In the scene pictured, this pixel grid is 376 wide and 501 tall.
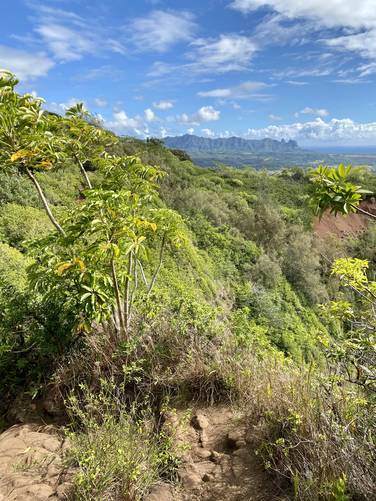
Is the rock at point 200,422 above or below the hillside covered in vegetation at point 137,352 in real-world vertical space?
below

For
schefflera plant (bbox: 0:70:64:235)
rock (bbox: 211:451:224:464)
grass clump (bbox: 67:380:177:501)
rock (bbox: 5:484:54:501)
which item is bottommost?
rock (bbox: 211:451:224:464)

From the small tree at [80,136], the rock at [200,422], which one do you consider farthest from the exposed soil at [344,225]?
the rock at [200,422]

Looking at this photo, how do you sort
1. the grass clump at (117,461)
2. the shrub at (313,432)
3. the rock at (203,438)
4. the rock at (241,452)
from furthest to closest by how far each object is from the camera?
the rock at (203,438), the rock at (241,452), the grass clump at (117,461), the shrub at (313,432)

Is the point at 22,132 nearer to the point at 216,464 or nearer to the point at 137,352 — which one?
the point at 137,352

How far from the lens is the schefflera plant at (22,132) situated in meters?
2.69

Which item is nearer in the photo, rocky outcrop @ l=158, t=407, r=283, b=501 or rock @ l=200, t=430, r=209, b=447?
rocky outcrop @ l=158, t=407, r=283, b=501

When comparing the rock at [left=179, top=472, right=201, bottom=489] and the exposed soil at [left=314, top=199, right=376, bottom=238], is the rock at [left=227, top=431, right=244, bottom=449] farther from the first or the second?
the exposed soil at [left=314, top=199, right=376, bottom=238]

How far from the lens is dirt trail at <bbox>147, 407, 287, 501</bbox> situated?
7.34 feet

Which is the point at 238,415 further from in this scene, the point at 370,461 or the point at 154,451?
the point at 370,461

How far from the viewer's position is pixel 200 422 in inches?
115

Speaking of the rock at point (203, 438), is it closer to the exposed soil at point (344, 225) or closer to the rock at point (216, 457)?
the rock at point (216, 457)

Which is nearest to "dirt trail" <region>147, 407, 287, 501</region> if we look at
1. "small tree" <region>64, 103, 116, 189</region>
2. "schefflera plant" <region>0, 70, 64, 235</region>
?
"schefflera plant" <region>0, 70, 64, 235</region>

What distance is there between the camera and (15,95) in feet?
8.88

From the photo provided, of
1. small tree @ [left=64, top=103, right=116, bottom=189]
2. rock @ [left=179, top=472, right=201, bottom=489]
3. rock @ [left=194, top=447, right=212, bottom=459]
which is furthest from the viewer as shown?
small tree @ [left=64, top=103, right=116, bottom=189]
